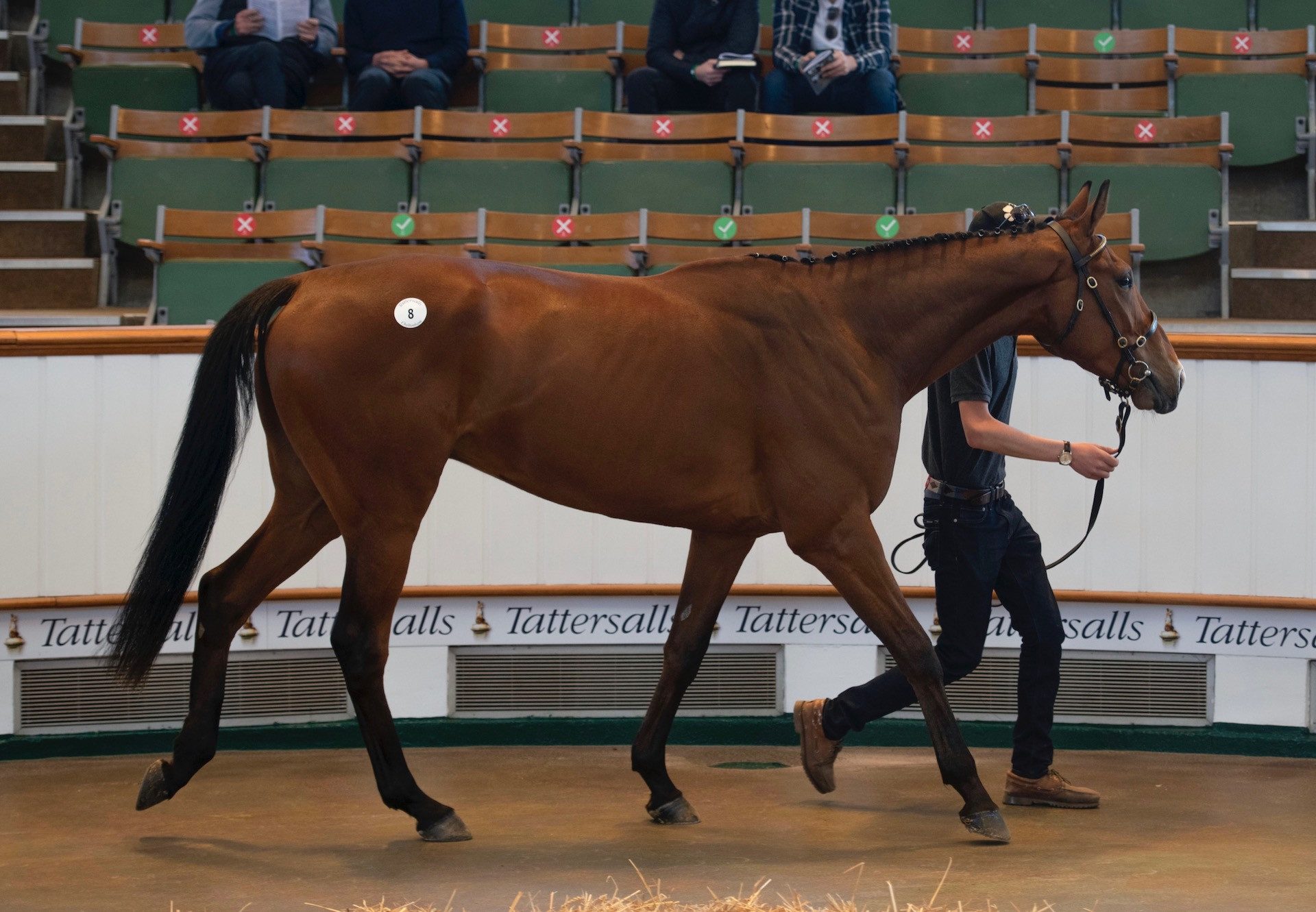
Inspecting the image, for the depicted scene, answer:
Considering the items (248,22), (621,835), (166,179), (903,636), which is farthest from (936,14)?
(621,835)

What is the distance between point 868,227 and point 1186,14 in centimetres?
406

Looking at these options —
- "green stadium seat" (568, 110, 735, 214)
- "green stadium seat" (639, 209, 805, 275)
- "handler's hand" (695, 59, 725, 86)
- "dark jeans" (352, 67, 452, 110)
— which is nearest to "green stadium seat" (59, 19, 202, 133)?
"dark jeans" (352, 67, 452, 110)

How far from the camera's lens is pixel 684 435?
12.1ft

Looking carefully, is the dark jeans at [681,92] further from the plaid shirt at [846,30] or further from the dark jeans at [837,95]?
the plaid shirt at [846,30]

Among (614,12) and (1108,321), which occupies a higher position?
(614,12)

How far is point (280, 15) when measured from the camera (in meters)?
8.37

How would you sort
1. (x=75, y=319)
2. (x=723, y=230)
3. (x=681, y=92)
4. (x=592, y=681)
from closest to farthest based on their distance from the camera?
(x=592, y=681) → (x=75, y=319) → (x=723, y=230) → (x=681, y=92)

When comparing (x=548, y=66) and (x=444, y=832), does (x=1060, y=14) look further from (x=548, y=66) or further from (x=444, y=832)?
(x=444, y=832)

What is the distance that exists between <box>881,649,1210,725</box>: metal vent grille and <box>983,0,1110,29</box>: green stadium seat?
5.96 meters

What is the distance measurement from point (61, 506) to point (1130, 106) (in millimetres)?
6646

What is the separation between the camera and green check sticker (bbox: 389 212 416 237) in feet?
22.9

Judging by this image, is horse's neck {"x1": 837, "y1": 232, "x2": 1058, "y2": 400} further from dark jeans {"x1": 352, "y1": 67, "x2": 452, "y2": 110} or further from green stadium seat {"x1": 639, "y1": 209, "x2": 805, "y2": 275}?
dark jeans {"x1": 352, "y1": 67, "x2": 452, "y2": 110}

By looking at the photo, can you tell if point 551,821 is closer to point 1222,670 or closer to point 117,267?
point 1222,670

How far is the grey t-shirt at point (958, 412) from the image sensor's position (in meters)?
3.91
